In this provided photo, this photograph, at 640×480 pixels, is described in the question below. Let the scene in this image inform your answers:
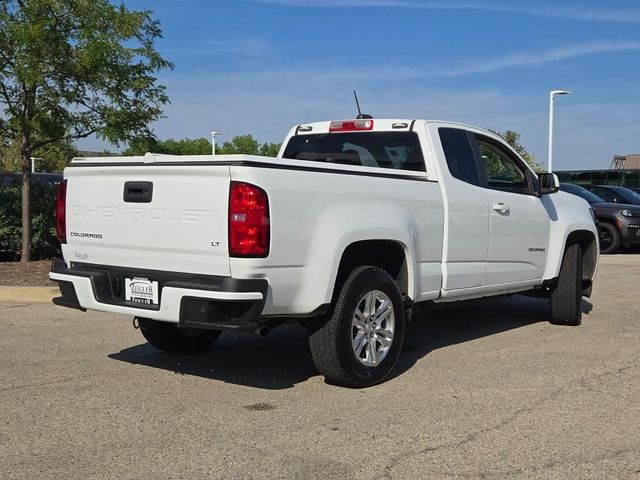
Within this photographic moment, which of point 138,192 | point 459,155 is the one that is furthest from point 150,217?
point 459,155

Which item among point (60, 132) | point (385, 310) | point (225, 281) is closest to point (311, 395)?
point (385, 310)

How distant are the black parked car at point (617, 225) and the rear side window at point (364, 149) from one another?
37.3ft

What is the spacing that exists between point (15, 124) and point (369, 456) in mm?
8364

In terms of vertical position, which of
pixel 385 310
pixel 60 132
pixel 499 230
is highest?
pixel 60 132

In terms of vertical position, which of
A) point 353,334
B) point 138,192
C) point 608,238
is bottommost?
point 353,334

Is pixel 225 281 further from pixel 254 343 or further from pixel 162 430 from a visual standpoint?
pixel 254 343

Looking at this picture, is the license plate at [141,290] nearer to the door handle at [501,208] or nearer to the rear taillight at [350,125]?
the rear taillight at [350,125]

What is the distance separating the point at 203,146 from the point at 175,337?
136 ft

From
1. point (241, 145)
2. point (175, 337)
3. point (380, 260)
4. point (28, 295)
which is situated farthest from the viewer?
point (241, 145)

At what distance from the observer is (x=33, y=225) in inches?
449

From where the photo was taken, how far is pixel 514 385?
5.28 metres

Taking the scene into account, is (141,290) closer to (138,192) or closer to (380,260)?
(138,192)

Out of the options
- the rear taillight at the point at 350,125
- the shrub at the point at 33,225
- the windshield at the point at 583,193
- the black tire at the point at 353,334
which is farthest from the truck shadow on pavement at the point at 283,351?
the windshield at the point at 583,193

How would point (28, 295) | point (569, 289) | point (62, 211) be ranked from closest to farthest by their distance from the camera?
point (62, 211)
point (569, 289)
point (28, 295)
